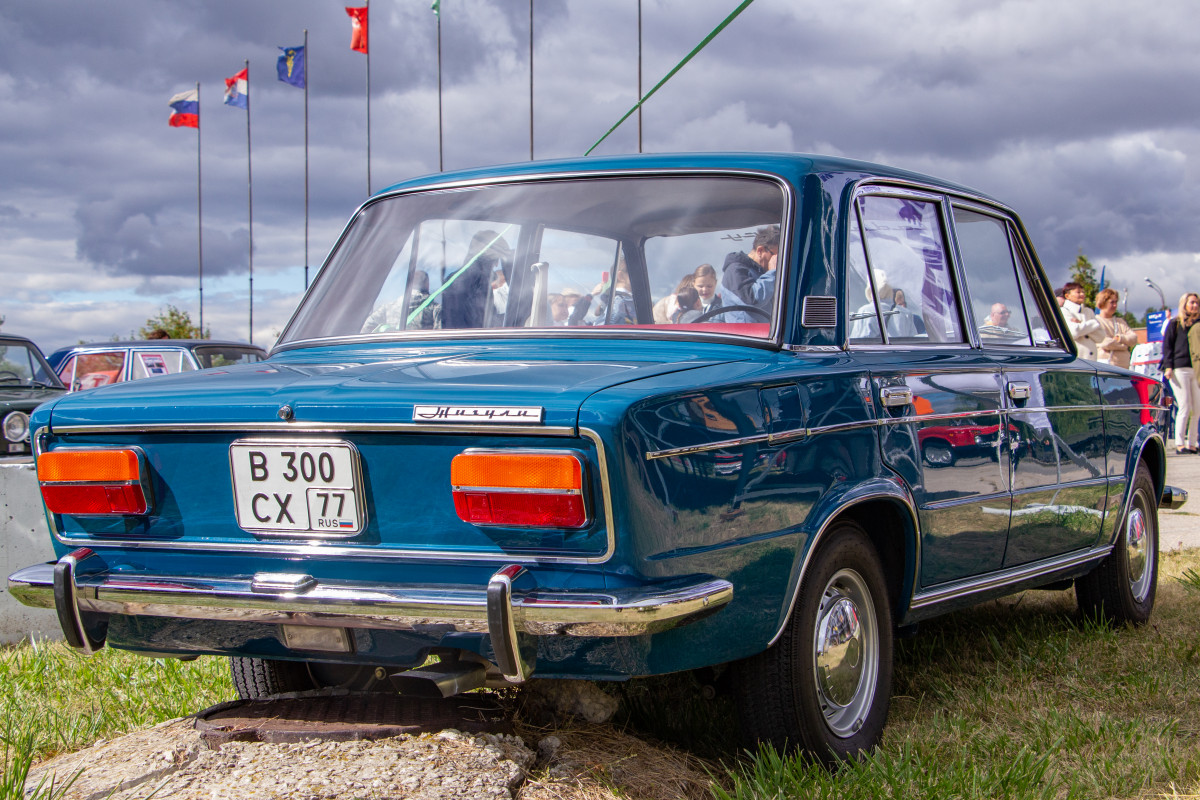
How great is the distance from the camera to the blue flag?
39656 mm

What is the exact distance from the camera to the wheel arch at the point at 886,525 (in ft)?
9.80

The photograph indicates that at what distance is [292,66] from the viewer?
39750 mm

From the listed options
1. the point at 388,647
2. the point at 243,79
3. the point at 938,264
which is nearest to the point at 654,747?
the point at 388,647

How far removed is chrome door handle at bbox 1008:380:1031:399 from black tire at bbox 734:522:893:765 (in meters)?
0.99

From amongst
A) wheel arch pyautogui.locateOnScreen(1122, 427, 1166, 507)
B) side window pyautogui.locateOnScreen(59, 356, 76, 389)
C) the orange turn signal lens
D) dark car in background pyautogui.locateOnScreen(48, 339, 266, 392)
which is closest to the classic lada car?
the orange turn signal lens

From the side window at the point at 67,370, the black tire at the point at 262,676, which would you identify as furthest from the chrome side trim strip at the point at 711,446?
the side window at the point at 67,370

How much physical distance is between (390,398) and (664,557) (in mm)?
697

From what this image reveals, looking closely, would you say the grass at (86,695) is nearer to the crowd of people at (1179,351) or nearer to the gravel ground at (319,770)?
the gravel ground at (319,770)

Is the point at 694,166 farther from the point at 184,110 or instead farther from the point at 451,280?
the point at 184,110

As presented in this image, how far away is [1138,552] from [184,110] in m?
40.7

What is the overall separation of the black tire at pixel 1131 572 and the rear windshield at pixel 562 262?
7.93 feet

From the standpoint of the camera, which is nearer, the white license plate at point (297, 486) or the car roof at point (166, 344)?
the white license plate at point (297, 486)

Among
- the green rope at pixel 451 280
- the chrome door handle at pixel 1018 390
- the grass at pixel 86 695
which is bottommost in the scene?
the grass at pixel 86 695

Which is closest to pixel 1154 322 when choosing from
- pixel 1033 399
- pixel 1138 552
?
pixel 1138 552
